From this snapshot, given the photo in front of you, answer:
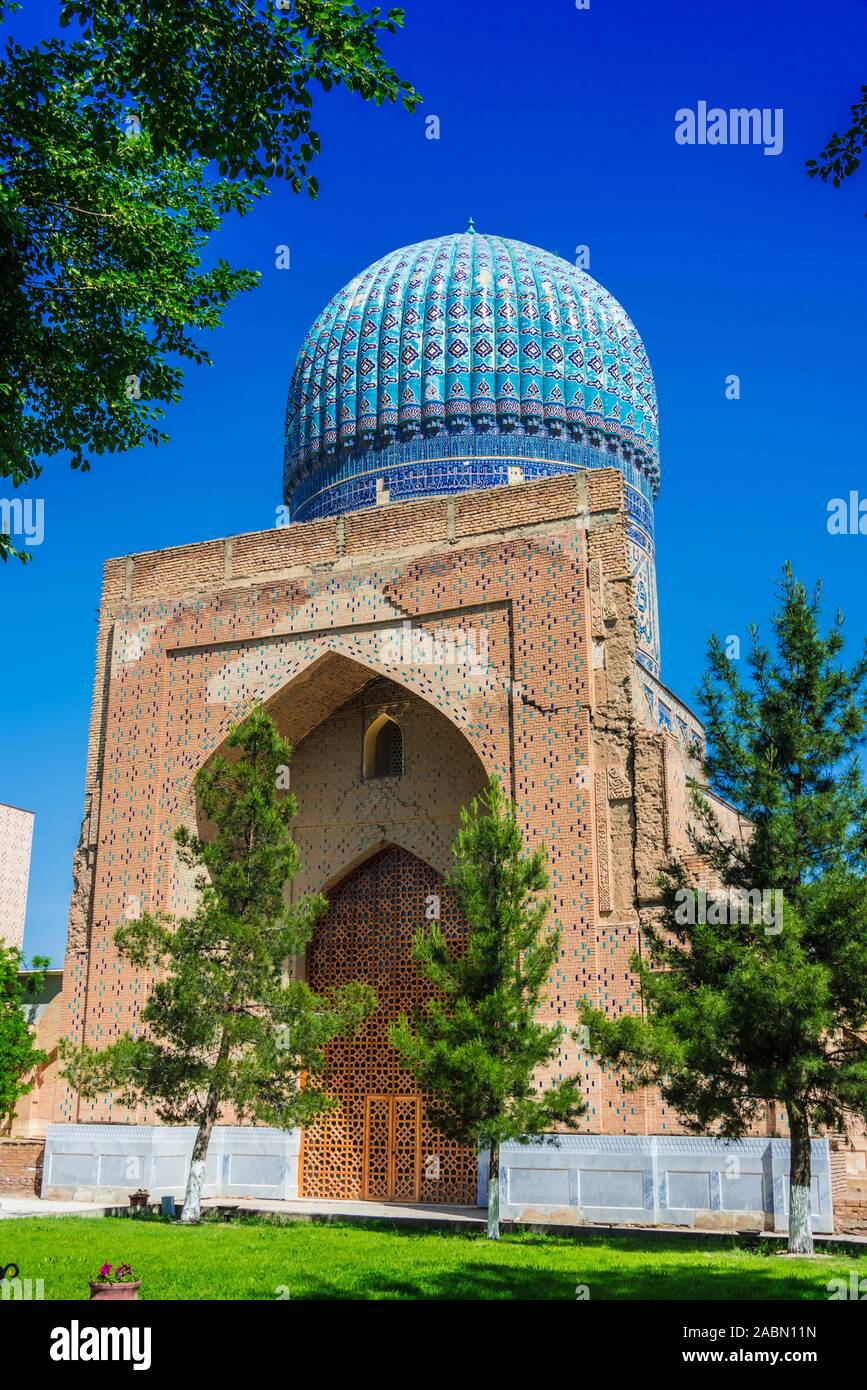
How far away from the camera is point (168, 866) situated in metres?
14.0

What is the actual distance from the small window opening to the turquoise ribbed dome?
4.40 m

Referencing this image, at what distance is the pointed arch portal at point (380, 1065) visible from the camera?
13.4m

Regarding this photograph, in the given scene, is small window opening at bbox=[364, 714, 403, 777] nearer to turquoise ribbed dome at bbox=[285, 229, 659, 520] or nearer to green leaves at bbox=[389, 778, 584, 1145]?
green leaves at bbox=[389, 778, 584, 1145]

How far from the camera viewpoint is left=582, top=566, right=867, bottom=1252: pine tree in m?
9.02

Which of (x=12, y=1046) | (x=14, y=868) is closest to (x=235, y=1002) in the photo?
(x=12, y=1046)

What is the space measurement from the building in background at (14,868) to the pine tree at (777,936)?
18408 millimetres

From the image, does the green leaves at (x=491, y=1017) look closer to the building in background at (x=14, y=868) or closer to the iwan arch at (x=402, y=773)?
the iwan arch at (x=402, y=773)

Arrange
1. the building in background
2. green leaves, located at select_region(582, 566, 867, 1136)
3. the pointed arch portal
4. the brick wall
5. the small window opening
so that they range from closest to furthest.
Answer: green leaves, located at select_region(582, 566, 867, 1136), the pointed arch portal, the brick wall, the small window opening, the building in background

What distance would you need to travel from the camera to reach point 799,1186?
30.2 feet

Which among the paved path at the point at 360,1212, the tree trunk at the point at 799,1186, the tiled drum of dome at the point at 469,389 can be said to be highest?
the tiled drum of dome at the point at 469,389

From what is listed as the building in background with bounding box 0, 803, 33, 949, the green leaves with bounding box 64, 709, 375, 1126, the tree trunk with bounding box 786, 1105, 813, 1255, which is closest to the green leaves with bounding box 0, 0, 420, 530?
the green leaves with bounding box 64, 709, 375, 1126

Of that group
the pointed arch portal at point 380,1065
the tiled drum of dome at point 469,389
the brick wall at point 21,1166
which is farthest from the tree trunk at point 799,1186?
the tiled drum of dome at point 469,389

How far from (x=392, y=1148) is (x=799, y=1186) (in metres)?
5.46
